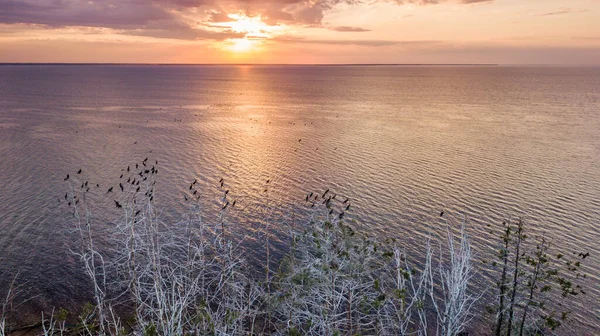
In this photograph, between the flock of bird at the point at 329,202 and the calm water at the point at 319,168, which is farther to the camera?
the calm water at the point at 319,168

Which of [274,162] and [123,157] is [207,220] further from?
[123,157]

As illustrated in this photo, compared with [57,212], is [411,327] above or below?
below

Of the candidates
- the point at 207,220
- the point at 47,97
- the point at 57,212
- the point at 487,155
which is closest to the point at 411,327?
the point at 207,220

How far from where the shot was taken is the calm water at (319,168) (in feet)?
113

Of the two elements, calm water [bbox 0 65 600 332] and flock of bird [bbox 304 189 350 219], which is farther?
calm water [bbox 0 65 600 332]

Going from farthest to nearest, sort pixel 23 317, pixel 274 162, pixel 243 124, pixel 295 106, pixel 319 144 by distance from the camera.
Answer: pixel 295 106 → pixel 243 124 → pixel 319 144 → pixel 274 162 → pixel 23 317

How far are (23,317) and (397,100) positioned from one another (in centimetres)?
12144

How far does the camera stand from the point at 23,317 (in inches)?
995

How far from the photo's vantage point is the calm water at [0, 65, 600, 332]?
34.3 metres

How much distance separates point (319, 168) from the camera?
53.3m

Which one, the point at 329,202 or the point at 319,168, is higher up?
the point at 329,202

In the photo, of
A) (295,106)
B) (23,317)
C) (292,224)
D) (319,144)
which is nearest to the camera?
(23,317)

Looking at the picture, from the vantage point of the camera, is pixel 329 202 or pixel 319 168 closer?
pixel 329 202

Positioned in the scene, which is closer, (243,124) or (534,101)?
(243,124)
